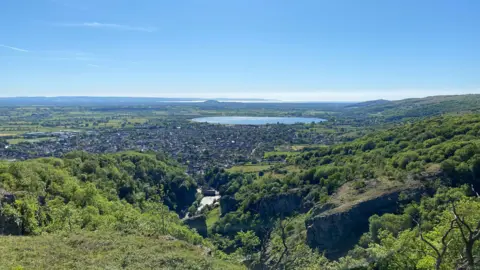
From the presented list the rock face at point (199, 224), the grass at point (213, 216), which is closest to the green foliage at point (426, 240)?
the rock face at point (199, 224)

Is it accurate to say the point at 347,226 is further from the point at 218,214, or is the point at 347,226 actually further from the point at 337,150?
the point at 337,150

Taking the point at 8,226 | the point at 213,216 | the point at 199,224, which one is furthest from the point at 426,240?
the point at 213,216

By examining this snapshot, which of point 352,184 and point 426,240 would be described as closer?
point 426,240

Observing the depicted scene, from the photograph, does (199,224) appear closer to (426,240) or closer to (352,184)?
(352,184)

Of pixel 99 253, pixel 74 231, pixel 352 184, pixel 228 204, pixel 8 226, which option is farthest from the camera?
pixel 228 204

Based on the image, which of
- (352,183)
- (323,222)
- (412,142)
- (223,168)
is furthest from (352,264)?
(223,168)

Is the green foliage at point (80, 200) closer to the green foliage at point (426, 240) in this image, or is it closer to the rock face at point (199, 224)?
the rock face at point (199, 224)

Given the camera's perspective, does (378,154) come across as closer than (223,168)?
Yes
